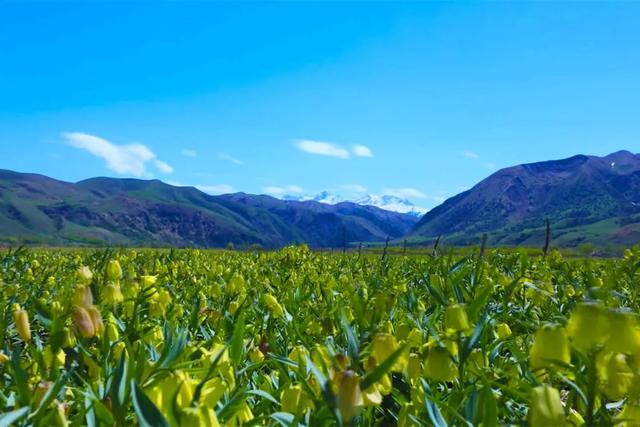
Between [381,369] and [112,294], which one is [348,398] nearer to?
[381,369]

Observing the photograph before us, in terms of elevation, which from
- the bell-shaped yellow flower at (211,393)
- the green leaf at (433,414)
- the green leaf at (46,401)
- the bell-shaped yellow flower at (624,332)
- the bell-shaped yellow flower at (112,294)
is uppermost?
the bell-shaped yellow flower at (624,332)

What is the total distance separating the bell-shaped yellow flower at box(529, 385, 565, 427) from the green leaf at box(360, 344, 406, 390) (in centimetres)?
25

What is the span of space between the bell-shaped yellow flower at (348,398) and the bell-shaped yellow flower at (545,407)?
1.05ft

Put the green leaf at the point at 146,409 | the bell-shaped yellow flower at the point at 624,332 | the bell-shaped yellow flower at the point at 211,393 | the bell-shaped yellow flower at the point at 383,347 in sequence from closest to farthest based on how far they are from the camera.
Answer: the green leaf at the point at 146,409 < the bell-shaped yellow flower at the point at 624,332 < the bell-shaped yellow flower at the point at 211,393 < the bell-shaped yellow flower at the point at 383,347

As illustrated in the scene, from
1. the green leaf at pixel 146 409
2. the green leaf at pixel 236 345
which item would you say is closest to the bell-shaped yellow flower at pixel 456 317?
the green leaf at pixel 236 345

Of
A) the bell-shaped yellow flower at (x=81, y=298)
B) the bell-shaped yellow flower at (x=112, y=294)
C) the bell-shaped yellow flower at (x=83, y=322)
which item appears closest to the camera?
the bell-shaped yellow flower at (x=83, y=322)

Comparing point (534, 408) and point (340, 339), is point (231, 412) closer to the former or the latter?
point (534, 408)

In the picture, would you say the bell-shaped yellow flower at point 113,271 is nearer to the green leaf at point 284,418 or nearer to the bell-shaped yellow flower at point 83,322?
the bell-shaped yellow flower at point 83,322

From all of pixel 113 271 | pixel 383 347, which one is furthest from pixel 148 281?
pixel 383 347

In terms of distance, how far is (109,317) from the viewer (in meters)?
2.27

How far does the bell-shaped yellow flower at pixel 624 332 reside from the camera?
1004mm

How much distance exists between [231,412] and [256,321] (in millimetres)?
1816

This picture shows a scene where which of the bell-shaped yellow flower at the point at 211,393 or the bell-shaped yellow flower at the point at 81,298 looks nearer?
the bell-shaped yellow flower at the point at 211,393

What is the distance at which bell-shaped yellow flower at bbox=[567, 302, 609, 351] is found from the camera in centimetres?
101
